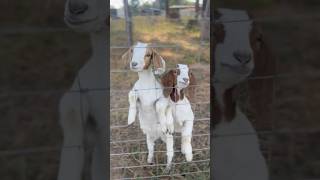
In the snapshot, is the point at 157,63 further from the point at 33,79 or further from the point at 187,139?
the point at 33,79

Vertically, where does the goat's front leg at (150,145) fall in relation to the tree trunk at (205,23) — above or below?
below

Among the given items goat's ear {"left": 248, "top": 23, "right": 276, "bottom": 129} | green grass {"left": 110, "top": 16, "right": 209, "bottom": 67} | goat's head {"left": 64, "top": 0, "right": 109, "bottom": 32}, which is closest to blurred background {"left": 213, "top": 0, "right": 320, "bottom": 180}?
goat's ear {"left": 248, "top": 23, "right": 276, "bottom": 129}

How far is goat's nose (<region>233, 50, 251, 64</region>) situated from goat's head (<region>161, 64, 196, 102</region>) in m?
0.15

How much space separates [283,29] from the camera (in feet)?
5.82

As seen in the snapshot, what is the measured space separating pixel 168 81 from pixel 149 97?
0.24 ft

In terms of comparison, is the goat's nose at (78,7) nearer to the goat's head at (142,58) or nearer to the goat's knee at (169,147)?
the goat's head at (142,58)

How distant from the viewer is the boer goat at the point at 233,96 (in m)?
1.74

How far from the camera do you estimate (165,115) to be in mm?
1725

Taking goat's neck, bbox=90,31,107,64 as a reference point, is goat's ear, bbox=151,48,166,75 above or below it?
below

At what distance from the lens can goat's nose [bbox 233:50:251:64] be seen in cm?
175

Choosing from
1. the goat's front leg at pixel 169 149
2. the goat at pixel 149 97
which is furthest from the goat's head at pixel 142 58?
the goat's front leg at pixel 169 149

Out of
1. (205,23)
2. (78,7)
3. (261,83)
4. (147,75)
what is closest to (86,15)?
(78,7)

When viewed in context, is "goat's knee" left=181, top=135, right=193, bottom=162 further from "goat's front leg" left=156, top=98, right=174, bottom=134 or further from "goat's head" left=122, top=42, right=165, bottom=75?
"goat's head" left=122, top=42, right=165, bottom=75

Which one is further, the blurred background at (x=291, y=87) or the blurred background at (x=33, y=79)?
the blurred background at (x=291, y=87)
